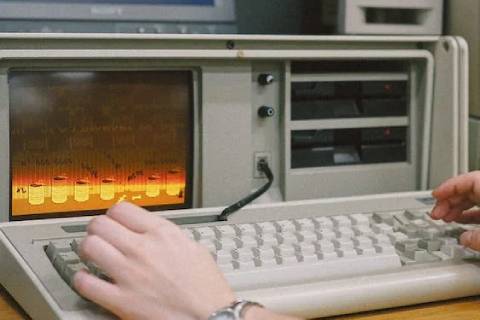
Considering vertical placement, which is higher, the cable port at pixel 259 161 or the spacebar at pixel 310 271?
the cable port at pixel 259 161

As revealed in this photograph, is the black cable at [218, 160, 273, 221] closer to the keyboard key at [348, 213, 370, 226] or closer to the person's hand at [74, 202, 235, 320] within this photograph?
the keyboard key at [348, 213, 370, 226]

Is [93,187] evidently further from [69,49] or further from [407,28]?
[407,28]

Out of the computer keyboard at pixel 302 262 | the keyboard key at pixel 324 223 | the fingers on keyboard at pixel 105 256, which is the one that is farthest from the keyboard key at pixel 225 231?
the fingers on keyboard at pixel 105 256

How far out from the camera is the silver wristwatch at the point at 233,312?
2.30 ft

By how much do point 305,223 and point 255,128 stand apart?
0.25m

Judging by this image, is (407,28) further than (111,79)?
Yes

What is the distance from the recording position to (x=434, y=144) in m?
1.33

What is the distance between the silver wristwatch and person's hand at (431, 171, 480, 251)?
16.9 inches

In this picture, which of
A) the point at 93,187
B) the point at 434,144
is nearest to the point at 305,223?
the point at 93,187

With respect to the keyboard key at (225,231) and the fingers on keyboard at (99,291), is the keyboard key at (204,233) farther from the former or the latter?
the fingers on keyboard at (99,291)

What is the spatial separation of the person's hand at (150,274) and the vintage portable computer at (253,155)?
1.5 inches

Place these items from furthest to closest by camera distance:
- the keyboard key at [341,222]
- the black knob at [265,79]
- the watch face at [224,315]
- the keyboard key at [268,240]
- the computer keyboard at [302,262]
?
the black knob at [265,79] < the keyboard key at [341,222] < the keyboard key at [268,240] < the computer keyboard at [302,262] < the watch face at [224,315]

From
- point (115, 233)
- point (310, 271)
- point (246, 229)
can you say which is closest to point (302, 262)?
point (310, 271)

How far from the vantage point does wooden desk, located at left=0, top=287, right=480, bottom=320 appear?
0.84m
